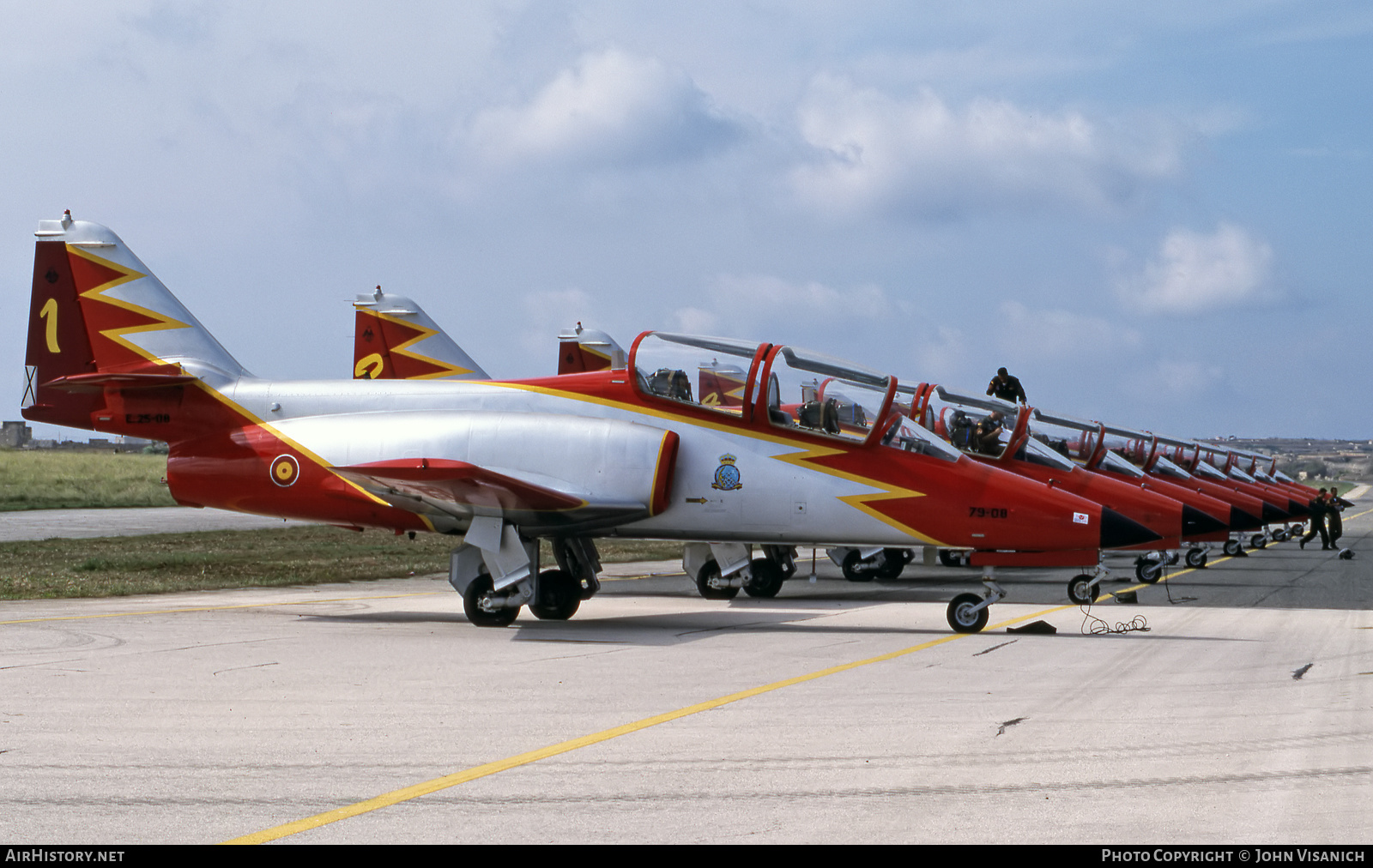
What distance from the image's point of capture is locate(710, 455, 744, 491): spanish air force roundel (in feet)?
45.3

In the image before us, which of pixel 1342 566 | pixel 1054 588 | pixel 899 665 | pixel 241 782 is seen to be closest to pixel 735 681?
pixel 899 665

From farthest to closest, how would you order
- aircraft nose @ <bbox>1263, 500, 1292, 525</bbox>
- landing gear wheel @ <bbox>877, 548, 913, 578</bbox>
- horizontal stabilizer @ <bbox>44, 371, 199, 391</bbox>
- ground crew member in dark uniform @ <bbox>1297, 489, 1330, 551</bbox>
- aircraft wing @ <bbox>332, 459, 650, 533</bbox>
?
ground crew member in dark uniform @ <bbox>1297, 489, 1330, 551</bbox>
aircraft nose @ <bbox>1263, 500, 1292, 525</bbox>
landing gear wheel @ <bbox>877, 548, 913, 578</bbox>
horizontal stabilizer @ <bbox>44, 371, 199, 391</bbox>
aircraft wing @ <bbox>332, 459, 650, 533</bbox>

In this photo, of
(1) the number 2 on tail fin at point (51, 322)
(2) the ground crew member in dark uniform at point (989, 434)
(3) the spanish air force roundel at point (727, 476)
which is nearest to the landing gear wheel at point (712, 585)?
(2) the ground crew member in dark uniform at point (989, 434)

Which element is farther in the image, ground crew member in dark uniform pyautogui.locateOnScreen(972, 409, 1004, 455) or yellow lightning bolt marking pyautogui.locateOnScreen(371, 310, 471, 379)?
yellow lightning bolt marking pyautogui.locateOnScreen(371, 310, 471, 379)

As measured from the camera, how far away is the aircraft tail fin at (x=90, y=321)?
1634 cm

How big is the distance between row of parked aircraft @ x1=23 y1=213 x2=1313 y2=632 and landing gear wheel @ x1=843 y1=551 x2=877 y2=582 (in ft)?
20.4

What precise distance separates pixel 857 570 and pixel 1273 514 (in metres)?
13.5

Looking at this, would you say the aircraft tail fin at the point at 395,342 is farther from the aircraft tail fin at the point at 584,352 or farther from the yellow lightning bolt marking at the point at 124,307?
the yellow lightning bolt marking at the point at 124,307

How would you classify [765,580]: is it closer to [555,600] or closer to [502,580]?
[555,600]

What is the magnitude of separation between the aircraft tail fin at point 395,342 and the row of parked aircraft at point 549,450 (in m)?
12.0

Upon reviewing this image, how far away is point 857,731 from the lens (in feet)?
25.3

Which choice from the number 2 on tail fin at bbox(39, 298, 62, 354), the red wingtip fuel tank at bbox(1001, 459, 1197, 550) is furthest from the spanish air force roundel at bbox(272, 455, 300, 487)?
the red wingtip fuel tank at bbox(1001, 459, 1197, 550)

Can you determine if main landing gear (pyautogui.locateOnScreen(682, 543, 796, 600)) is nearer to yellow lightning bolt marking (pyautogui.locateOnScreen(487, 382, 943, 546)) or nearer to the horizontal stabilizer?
yellow lightning bolt marking (pyautogui.locateOnScreen(487, 382, 943, 546))

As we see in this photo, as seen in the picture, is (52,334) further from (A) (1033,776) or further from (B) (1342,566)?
(B) (1342,566)
